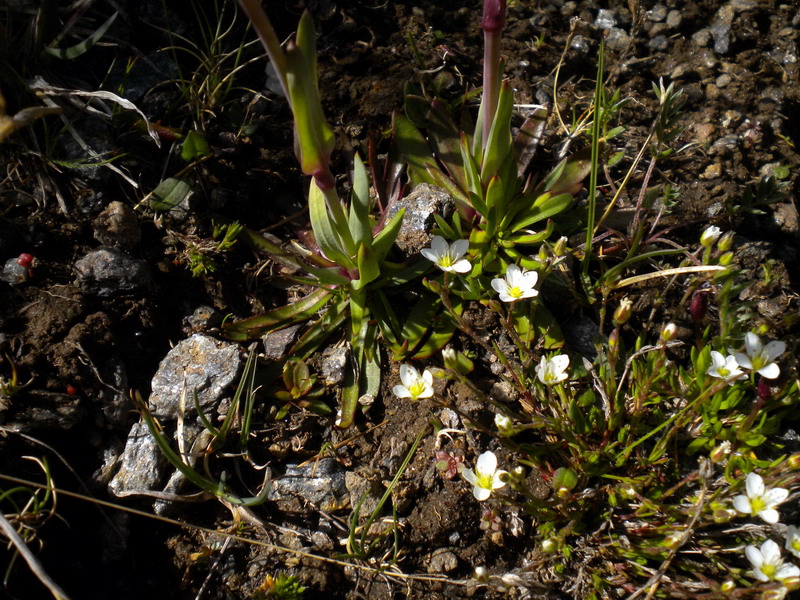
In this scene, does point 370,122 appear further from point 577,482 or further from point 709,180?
point 577,482

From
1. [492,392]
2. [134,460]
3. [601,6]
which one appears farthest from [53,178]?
[601,6]

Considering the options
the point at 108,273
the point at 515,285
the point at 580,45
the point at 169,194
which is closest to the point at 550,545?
the point at 515,285

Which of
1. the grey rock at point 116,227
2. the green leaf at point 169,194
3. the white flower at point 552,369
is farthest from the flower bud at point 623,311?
the grey rock at point 116,227

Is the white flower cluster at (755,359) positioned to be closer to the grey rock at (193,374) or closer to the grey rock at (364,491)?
the grey rock at (364,491)

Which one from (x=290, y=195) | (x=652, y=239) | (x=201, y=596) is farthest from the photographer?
(x=290, y=195)

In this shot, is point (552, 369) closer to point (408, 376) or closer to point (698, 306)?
point (408, 376)

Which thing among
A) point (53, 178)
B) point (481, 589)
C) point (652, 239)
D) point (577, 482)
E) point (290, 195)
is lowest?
point (481, 589)
